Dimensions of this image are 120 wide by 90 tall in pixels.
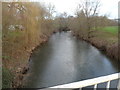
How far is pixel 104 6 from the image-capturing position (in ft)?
52.4

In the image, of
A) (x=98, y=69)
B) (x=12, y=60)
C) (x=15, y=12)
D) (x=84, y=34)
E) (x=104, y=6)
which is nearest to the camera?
(x=12, y=60)

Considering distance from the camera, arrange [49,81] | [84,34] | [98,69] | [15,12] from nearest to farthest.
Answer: [49,81] < [15,12] < [98,69] < [84,34]

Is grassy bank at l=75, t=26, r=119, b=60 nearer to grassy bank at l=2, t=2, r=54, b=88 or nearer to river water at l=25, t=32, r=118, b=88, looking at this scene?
river water at l=25, t=32, r=118, b=88

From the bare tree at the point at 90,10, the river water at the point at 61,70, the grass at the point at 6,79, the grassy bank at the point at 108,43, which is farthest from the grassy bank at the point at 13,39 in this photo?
the bare tree at the point at 90,10

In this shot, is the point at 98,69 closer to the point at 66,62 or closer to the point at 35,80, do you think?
the point at 66,62

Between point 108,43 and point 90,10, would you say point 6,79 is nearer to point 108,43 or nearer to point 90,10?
point 108,43

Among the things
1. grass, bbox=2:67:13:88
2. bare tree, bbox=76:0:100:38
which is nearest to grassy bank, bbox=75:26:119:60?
bare tree, bbox=76:0:100:38

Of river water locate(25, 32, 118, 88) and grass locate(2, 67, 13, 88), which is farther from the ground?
grass locate(2, 67, 13, 88)

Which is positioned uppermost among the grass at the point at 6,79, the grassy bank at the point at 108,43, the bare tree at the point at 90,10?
the bare tree at the point at 90,10

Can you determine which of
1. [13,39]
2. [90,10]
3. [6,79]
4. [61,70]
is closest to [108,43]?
[61,70]

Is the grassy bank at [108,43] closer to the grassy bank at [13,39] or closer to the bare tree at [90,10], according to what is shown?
the bare tree at [90,10]

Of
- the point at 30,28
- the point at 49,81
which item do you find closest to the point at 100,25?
the point at 30,28

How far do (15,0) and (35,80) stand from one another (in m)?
3.81

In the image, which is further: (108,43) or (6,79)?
(108,43)
